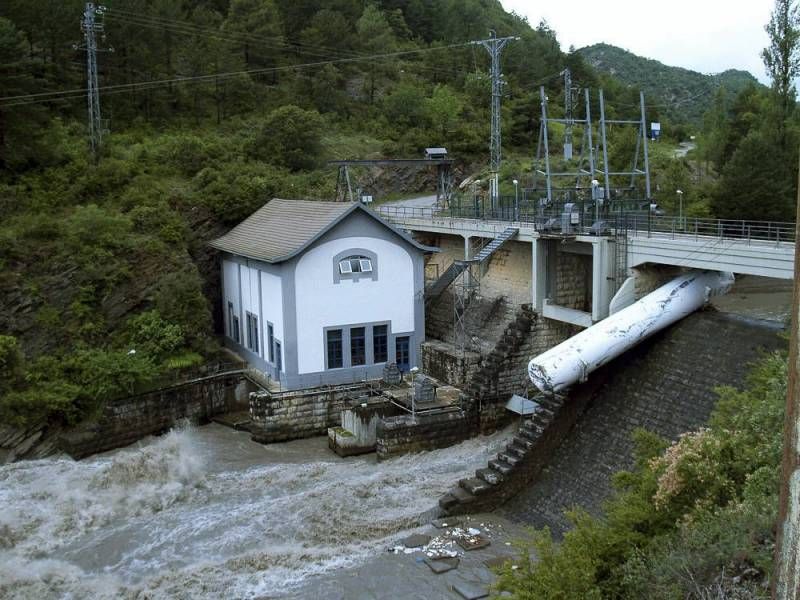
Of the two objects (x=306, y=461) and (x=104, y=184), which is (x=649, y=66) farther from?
(x=306, y=461)

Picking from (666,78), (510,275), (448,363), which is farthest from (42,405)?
(666,78)

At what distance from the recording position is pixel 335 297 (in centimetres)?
2605

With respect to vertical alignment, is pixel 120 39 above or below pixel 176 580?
above

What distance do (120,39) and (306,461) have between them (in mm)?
36453

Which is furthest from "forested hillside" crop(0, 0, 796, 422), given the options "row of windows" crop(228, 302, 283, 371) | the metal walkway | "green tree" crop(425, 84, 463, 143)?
the metal walkway

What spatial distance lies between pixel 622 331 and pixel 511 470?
454 cm

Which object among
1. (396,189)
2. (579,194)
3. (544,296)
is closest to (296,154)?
(396,189)

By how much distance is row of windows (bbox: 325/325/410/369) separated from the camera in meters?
26.2

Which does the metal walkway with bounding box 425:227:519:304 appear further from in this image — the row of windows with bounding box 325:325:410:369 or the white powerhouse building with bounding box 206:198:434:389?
the row of windows with bounding box 325:325:410:369

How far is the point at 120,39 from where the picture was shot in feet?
159

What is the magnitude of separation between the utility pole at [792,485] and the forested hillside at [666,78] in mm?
113682

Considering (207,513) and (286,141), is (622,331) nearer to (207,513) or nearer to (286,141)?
(207,513)

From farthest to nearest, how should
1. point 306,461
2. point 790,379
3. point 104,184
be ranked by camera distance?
point 104,184, point 306,461, point 790,379

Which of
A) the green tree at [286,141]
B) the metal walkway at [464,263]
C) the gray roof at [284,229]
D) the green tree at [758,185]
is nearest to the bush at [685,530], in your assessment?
the metal walkway at [464,263]
